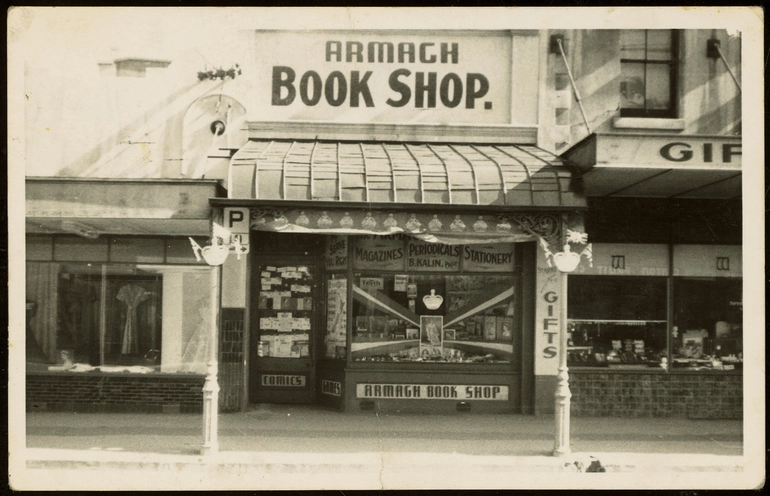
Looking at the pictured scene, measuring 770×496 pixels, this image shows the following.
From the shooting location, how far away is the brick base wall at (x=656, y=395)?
1097cm

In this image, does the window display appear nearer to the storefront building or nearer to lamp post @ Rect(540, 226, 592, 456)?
the storefront building

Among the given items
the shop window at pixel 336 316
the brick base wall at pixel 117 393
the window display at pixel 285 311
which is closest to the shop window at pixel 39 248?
the brick base wall at pixel 117 393

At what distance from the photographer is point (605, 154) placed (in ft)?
30.0

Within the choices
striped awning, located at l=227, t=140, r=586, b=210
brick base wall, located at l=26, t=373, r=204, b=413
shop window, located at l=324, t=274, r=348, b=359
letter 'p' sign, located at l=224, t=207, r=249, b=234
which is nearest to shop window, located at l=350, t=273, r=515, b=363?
shop window, located at l=324, t=274, r=348, b=359

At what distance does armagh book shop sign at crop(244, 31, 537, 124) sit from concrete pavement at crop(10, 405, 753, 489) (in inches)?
192

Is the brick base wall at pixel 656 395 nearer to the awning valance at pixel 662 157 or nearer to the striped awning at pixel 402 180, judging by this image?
the striped awning at pixel 402 180

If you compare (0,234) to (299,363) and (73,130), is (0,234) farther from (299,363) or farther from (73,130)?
(299,363)

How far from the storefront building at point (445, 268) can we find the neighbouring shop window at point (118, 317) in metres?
0.03

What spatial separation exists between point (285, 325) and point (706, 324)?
22.9ft

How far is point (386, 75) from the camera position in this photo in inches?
439

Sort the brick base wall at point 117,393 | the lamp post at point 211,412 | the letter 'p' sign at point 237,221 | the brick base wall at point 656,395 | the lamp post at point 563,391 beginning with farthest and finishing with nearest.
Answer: the brick base wall at point 656,395, the brick base wall at point 117,393, the letter 'p' sign at point 237,221, the lamp post at point 563,391, the lamp post at point 211,412

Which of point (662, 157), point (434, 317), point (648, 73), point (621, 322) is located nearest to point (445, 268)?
point (434, 317)

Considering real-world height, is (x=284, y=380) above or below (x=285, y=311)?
below

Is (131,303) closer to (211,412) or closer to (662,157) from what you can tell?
(211,412)
